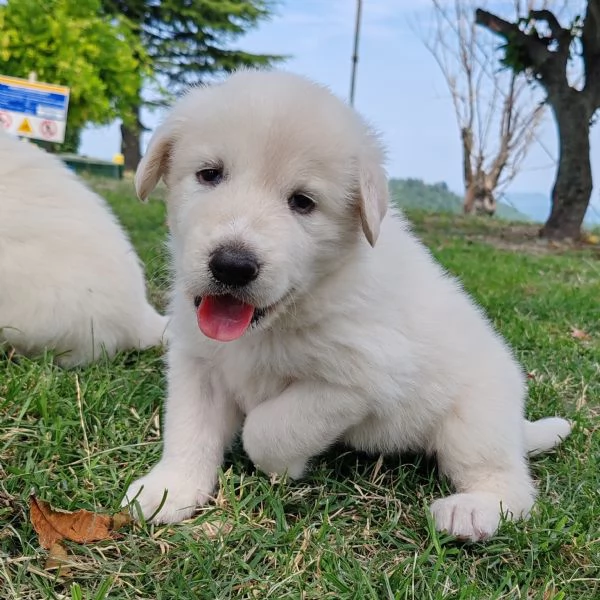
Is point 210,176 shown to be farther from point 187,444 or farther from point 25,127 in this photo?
point 25,127

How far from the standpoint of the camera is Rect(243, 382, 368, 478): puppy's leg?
7.52 ft

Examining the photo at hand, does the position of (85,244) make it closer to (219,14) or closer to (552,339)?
(552,339)

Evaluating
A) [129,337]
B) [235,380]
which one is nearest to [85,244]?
[129,337]

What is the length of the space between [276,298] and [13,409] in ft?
3.82

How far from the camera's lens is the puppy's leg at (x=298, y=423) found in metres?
2.29

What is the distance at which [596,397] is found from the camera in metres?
3.62

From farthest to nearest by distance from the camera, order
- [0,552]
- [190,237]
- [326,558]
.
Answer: [190,237], [326,558], [0,552]

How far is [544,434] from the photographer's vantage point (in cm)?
287

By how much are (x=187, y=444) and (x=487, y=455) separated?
107cm

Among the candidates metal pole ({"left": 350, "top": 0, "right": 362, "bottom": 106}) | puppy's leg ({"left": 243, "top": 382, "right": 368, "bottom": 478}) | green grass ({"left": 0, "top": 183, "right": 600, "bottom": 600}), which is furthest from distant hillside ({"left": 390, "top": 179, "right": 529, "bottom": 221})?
puppy's leg ({"left": 243, "top": 382, "right": 368, "bottom": 478})

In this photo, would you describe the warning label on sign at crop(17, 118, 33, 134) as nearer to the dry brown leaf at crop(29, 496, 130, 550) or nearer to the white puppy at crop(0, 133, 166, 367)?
the white puppy at crop(0, 133, 166, 367)

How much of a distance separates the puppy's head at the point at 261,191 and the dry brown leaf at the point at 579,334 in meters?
3.14

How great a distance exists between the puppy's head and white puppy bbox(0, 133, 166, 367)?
1154 mm

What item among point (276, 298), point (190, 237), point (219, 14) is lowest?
point (276, 298)
